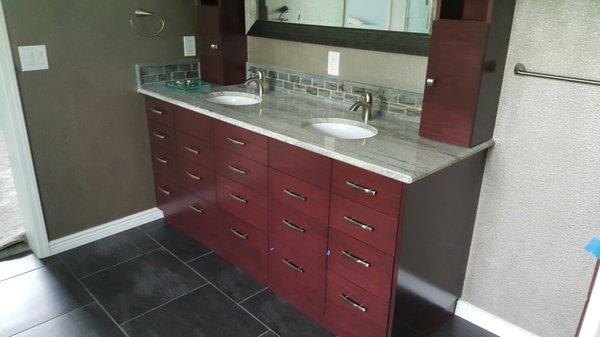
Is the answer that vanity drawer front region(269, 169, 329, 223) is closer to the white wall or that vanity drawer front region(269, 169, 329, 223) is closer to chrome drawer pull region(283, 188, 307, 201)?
chrome drawer pull region(283, 188, 307, 201)

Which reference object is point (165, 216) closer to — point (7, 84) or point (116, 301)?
point (116, 301)

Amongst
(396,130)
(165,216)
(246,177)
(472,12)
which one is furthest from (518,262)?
(165,216)

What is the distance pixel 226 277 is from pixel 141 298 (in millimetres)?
426

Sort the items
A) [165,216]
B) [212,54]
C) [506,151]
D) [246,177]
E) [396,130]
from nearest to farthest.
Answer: [506,151] → [396,130] → [246,177] → [212,54] → [165,216]

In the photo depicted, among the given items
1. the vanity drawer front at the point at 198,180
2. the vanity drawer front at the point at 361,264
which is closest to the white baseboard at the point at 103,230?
the vanity drawer front at the point at 198,180

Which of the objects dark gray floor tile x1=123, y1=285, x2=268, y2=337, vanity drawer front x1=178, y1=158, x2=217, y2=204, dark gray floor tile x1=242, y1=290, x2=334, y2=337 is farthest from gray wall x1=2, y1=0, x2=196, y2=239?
dark gray floor tile x1=242, y1=290, x2=334, y2=337

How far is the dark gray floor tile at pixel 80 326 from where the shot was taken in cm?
196

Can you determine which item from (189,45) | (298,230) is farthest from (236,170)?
(189,45)

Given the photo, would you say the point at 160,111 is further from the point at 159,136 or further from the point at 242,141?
the point at 242,141

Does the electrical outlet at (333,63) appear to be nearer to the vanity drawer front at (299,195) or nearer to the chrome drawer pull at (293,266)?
the vanity drawer front at (299,195)

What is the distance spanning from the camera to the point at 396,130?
196 cm

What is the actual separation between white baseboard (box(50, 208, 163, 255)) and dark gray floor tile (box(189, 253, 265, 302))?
608mm

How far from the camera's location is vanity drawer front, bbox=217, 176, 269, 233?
211 centimetres

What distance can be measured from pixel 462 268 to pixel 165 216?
6.03 ft
